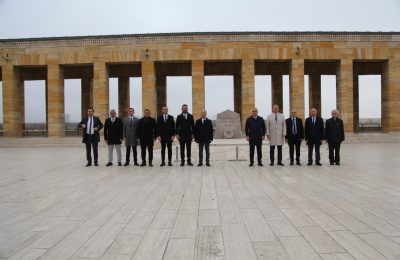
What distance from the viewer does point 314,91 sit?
1227 inches

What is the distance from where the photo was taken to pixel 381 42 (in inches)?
989

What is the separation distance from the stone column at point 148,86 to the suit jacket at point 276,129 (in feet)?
48.4

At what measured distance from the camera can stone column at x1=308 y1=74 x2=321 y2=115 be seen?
30.7m

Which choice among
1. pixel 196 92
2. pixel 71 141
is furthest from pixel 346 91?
pixel 71 141

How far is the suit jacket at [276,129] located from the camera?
1143cm

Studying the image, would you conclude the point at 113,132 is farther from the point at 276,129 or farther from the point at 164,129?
the point at 276,129

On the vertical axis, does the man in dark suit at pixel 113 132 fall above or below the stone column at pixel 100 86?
below

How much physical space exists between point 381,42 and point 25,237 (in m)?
26.9

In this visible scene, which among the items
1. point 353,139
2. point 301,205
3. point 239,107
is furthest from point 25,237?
point 239,107

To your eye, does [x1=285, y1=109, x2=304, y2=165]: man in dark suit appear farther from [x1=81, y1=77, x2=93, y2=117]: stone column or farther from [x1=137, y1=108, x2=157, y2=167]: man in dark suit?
[x1=81, y1=77, x2=93, y2=117]: stone column

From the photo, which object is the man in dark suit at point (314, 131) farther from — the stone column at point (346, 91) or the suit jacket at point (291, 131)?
the stone column at point (346, 91)

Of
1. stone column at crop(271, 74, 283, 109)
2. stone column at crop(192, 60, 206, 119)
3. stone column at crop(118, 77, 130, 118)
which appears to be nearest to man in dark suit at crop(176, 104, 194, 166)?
stone column at crop(192, 60, 206, 119)

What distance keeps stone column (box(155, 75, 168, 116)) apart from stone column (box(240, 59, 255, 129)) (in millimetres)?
7979

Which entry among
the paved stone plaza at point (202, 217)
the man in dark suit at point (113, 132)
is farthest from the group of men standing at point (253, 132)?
the paved stone plaza at point (202, 217)
